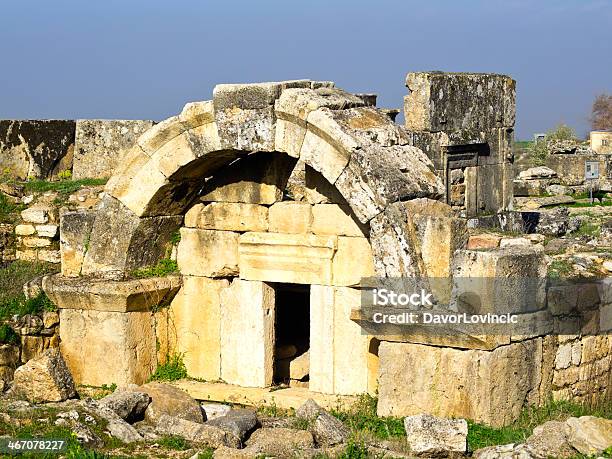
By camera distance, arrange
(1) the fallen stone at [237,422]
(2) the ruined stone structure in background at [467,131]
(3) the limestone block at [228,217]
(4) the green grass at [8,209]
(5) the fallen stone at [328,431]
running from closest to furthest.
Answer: (5) the fallen stone at [328,431], (1) the fallen stone at [237,422], (3) the limestone block at [228,217], (4) the green grass at [8,209], (2) the ruined stone structure in background at [467,131]

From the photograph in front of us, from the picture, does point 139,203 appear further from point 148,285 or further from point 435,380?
point 435,380

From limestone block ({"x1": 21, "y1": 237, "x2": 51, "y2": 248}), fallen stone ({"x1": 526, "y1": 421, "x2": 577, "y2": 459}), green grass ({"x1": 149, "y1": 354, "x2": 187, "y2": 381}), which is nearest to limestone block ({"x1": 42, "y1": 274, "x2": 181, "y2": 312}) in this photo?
green grass ({"x1": 149, "y1": 354, "x2": 187, "y2": 381})

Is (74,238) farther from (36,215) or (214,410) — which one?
(214,410)

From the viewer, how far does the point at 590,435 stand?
7699 mm

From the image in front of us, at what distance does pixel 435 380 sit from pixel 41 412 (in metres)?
3.07

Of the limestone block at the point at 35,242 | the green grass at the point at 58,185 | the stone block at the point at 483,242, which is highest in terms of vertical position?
the green grass at the point at 58,185

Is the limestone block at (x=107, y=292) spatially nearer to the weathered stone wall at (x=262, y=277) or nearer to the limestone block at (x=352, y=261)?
the weathered stone wall at (x=262, y=277)

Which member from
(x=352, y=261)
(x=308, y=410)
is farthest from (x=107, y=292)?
(x=308, y=410)

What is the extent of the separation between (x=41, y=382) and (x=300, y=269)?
2.50 m

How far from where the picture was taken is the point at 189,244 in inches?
439

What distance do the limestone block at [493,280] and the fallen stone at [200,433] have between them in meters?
2.05

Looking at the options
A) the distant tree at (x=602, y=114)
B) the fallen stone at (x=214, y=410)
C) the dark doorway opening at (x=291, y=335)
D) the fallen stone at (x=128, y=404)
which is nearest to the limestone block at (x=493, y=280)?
the fallen stone at (x=214, y=410)

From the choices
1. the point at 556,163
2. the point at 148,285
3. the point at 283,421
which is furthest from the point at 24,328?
the point at 556,163

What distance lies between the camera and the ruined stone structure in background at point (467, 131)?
1545 centimetres
